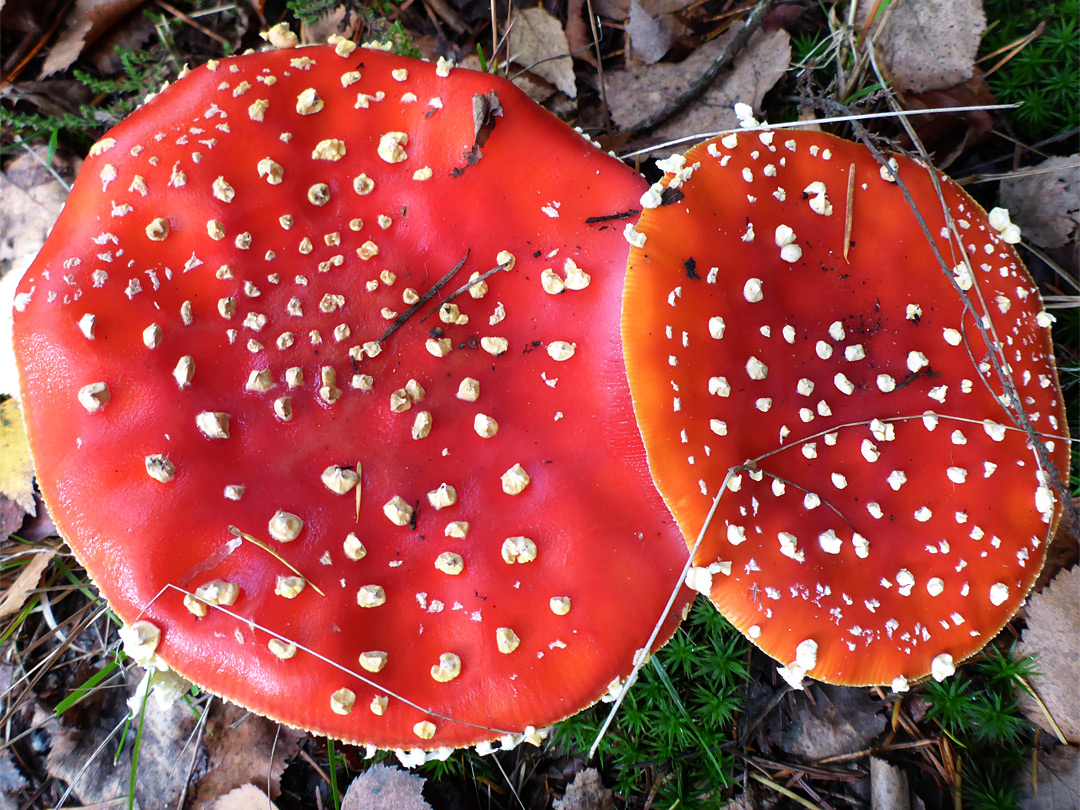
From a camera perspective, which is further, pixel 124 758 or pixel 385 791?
pixel 124 758

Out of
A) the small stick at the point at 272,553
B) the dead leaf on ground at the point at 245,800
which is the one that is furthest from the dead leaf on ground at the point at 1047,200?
the dead leaf on ground at the point at 245,800

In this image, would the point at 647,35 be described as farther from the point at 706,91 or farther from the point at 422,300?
the point at 422,300

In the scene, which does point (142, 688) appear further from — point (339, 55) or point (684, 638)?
point (339, 55)

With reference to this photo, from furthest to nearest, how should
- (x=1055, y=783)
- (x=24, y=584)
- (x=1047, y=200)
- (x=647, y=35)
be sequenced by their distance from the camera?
(x=647, y=35), (x=1047, y=200), (x=24, y=584), (x=1055, y=783)

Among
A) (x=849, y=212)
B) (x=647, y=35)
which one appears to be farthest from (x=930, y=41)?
(x=849, y=212)

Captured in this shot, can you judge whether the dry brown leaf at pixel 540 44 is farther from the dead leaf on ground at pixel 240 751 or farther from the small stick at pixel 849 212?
the dead leaf on ground at pixel 240 751

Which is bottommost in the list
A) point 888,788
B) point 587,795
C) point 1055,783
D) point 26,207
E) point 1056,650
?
point 1055,783
